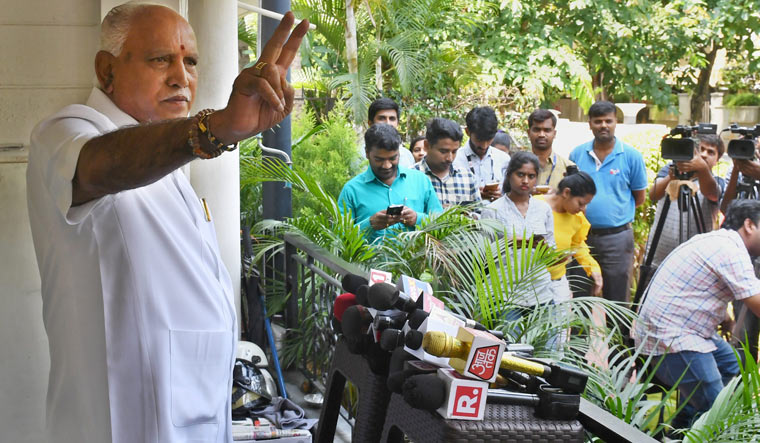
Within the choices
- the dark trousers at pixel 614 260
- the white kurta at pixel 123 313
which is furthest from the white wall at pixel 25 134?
the dark trousers at pixel 614 260

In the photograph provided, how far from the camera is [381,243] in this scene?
473 centimetres

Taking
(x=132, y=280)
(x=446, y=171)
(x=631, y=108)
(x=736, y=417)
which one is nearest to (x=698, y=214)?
(x=446, y=171)

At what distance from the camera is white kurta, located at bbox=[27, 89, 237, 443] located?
203 centimetres

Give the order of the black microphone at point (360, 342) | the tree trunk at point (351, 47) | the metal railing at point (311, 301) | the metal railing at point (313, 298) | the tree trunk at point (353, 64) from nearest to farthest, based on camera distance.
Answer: the black microphone at point (360, 342) → the metal railing at point (313, 298) → the metal railing at point (311, 301) → the tree trunk at point (353, 64) → the tree trunk at point (351, 47)

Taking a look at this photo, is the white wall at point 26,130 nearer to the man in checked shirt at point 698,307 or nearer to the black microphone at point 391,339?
the black microphone at point 391,339

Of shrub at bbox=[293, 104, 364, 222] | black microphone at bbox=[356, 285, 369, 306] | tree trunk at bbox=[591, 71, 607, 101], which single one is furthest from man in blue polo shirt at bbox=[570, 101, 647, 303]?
tree trunk at bbox=[591, 71, 607, 101]

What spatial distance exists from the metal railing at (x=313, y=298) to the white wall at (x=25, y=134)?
4.18 feet

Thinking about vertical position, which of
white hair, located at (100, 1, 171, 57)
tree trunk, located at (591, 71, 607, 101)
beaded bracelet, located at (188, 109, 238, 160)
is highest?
tree trunk, located at (591, 71, 607, 101)

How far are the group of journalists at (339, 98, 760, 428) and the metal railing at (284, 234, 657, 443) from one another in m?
0.40

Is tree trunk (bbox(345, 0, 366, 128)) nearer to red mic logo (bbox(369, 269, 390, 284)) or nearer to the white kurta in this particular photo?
red mic logo (bbox(369, 269, 390, 284))

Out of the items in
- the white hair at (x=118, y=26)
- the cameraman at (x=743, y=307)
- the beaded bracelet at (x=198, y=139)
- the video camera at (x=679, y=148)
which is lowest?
the cameraman at (x=743, y=307)

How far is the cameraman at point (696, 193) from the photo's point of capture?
6.76 meters

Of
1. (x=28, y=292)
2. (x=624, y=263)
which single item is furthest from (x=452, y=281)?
(x=624, y=263)

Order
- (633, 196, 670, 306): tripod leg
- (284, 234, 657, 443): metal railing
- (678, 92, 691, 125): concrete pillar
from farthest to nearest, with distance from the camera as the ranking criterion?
(678, 92, 691, 125): concrete pillar, (633, 196, 670, 306): tripod leg, (284, 234, 657, 443): metal railing
